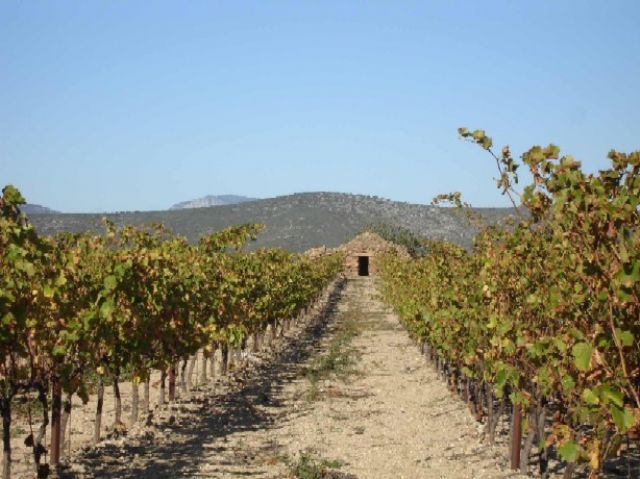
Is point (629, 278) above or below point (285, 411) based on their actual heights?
above

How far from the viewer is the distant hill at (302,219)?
357ft

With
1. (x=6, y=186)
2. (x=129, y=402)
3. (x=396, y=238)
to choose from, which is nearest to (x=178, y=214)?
(x=396, y=238)

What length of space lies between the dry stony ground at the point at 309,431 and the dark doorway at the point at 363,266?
170 ft

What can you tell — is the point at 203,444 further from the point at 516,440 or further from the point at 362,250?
the point at 362,250

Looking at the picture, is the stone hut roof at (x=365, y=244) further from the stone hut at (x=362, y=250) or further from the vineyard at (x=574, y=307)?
the vineyard at (x=574, y=307)

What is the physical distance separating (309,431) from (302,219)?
110 metres

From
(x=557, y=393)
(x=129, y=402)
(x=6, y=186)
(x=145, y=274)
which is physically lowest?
(x=129, y=402)

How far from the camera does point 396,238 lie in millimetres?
79438

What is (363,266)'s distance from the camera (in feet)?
238

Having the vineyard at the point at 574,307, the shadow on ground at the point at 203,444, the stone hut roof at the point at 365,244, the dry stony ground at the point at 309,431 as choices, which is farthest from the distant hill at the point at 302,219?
the vineyard at the point at 574,307

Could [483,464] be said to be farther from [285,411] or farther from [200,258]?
[200,258]

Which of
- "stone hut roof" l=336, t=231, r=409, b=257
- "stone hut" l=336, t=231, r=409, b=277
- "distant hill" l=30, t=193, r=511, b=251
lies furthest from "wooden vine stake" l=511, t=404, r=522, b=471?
"distant hill" l=30, t=193, r=511, b=251

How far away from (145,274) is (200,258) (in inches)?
184

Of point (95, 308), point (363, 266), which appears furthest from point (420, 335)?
point (363, 266)
